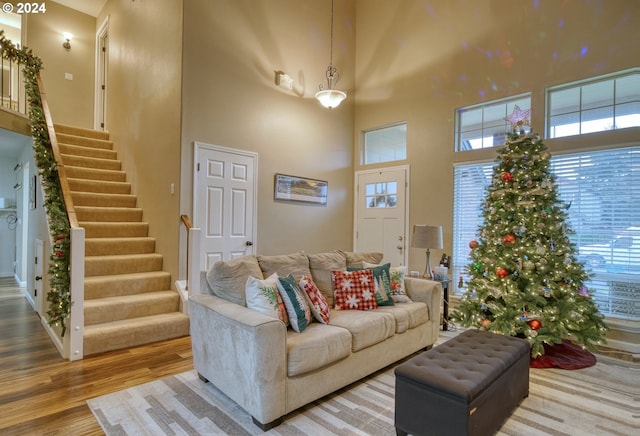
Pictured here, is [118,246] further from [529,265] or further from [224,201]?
[529,265]

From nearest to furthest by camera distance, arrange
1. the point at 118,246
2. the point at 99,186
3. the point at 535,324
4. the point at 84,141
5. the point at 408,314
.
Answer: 1. the point at 408,314
2. the point at 535,324
3. the point at 118,246
4. the point at 99,186
5. the point at 84,141

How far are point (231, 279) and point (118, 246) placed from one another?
2501 millimetres

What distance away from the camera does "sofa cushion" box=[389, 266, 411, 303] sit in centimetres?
332

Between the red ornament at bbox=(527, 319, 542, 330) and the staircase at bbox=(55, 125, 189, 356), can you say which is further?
the staircase at bbox=(55, 125, 189, 356)

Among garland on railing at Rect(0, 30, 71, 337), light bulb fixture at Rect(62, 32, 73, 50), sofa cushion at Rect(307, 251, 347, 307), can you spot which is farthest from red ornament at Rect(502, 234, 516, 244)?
light bulb fixture at Rect(62, 32, 73, 50)

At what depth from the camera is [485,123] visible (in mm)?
4742

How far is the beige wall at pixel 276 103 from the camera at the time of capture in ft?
13.9

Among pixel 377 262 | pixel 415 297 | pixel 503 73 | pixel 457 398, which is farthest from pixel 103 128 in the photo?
pixel 457 398

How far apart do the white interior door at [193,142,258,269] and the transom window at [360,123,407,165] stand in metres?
2.27

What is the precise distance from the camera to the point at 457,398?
173cm

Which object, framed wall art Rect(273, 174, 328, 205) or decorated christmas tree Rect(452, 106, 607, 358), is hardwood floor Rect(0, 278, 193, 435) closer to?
framed wall art Rect(273, 174, 328, 205)

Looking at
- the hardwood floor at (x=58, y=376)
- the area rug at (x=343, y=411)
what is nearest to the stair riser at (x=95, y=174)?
the hardwood floor at (x=58, y=376)

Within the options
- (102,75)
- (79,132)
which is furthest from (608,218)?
(102,75)

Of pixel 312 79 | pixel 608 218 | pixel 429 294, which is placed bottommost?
pixel 429 294
